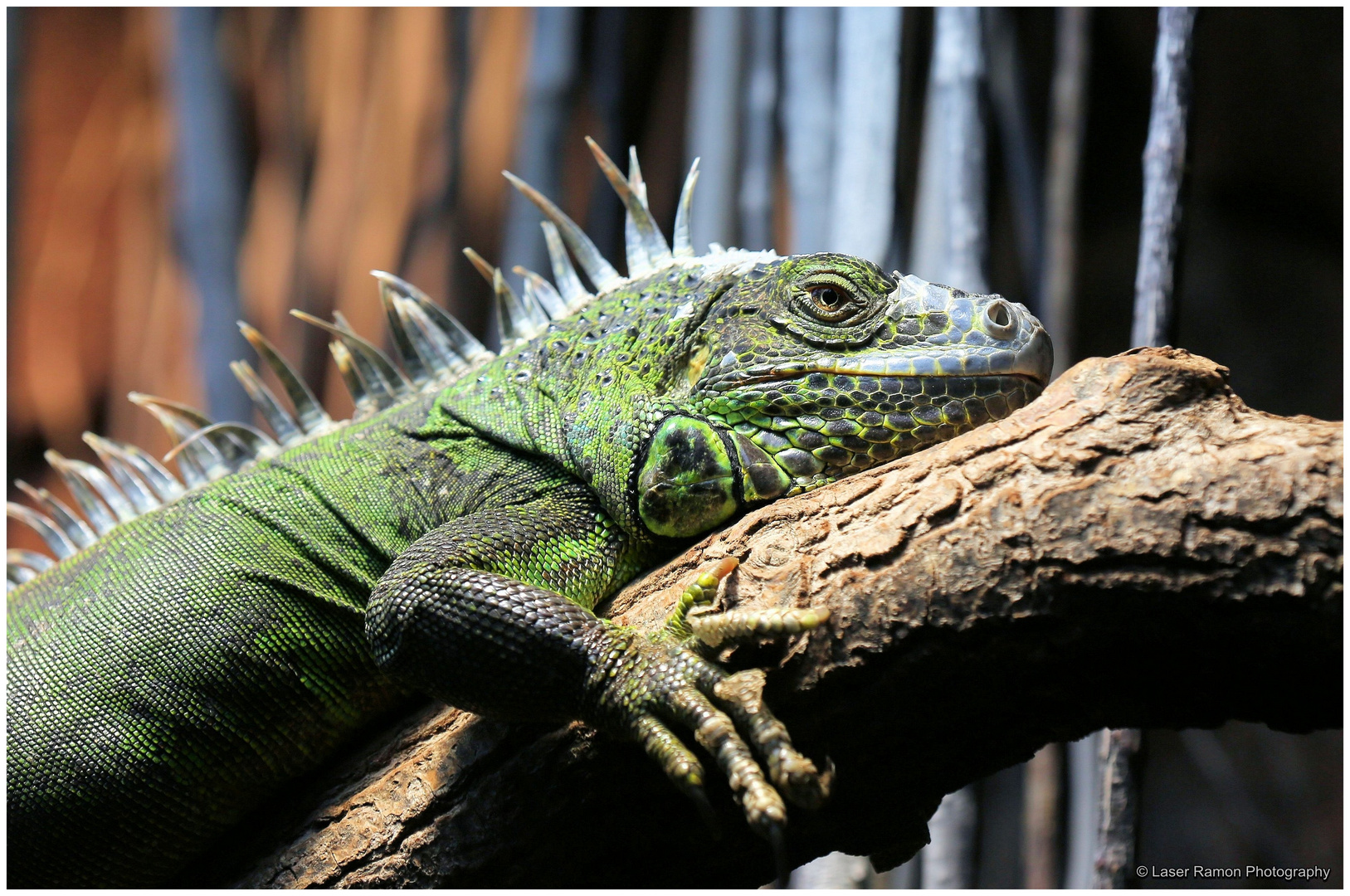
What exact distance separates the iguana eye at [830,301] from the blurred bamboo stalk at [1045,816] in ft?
8.80

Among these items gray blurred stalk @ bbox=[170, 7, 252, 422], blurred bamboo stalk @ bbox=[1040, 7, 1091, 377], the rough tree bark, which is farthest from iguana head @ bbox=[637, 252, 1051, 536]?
gray blurred stalk @ bbox=[170, 7, 252, 422]

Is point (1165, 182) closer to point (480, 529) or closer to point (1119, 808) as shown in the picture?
point (1119, 808)

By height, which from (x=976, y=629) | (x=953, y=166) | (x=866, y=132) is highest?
(x=866, y=132)

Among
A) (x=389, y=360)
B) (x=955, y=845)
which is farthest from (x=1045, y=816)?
(x=389, y=360)

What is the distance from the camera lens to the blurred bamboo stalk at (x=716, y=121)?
4.70 meters

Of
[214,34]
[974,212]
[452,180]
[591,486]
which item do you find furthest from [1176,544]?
[214,34]

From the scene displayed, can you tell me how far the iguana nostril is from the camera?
222cm

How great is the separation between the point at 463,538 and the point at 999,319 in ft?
4.93

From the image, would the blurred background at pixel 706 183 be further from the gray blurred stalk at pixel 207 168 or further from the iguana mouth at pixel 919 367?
the iguana mouth at pixel 919 367

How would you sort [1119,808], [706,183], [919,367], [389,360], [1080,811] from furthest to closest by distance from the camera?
[706,183] < [1080,811] < [389,360] < [1119,808] < [919,367]

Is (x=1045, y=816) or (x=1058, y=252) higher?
(x=1058, y=252)

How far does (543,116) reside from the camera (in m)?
5.37

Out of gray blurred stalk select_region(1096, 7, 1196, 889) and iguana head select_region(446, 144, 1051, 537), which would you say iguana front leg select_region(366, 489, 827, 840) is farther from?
gray blurred stalk select_region(1096, 7, 1196, 889)

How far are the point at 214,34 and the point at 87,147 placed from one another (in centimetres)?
128
